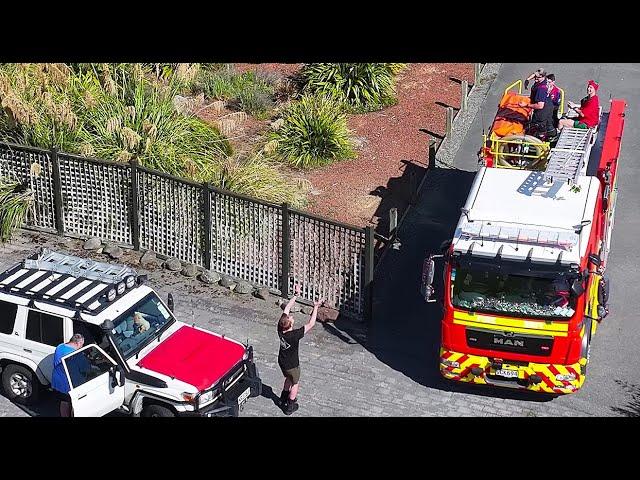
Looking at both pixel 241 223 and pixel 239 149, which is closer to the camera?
pixel 241 223

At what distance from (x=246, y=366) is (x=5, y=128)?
27.7 feet

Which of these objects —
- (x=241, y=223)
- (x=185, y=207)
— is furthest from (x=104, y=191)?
(x=241, y=223)

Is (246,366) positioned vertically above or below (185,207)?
below

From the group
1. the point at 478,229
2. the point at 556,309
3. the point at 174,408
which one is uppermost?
the point at 478,229

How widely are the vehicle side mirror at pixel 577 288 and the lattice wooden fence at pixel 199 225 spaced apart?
3743mm

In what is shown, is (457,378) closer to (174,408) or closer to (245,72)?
(174,408)

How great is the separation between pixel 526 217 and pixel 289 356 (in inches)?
154

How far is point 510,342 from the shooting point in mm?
13984

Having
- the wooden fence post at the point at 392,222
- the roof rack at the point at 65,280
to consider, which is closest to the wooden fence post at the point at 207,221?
Result: the wooden fence post at the point at 392,222

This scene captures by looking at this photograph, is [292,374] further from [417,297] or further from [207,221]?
[207,221]

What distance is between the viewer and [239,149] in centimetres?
2214

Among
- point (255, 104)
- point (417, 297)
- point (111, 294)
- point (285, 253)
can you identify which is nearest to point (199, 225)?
point (285, 253)

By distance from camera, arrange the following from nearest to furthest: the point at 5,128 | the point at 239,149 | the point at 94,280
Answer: the point at 94,280 < the point at 5,128 < the point at 239,149

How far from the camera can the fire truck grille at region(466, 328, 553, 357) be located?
13859 millimetres
